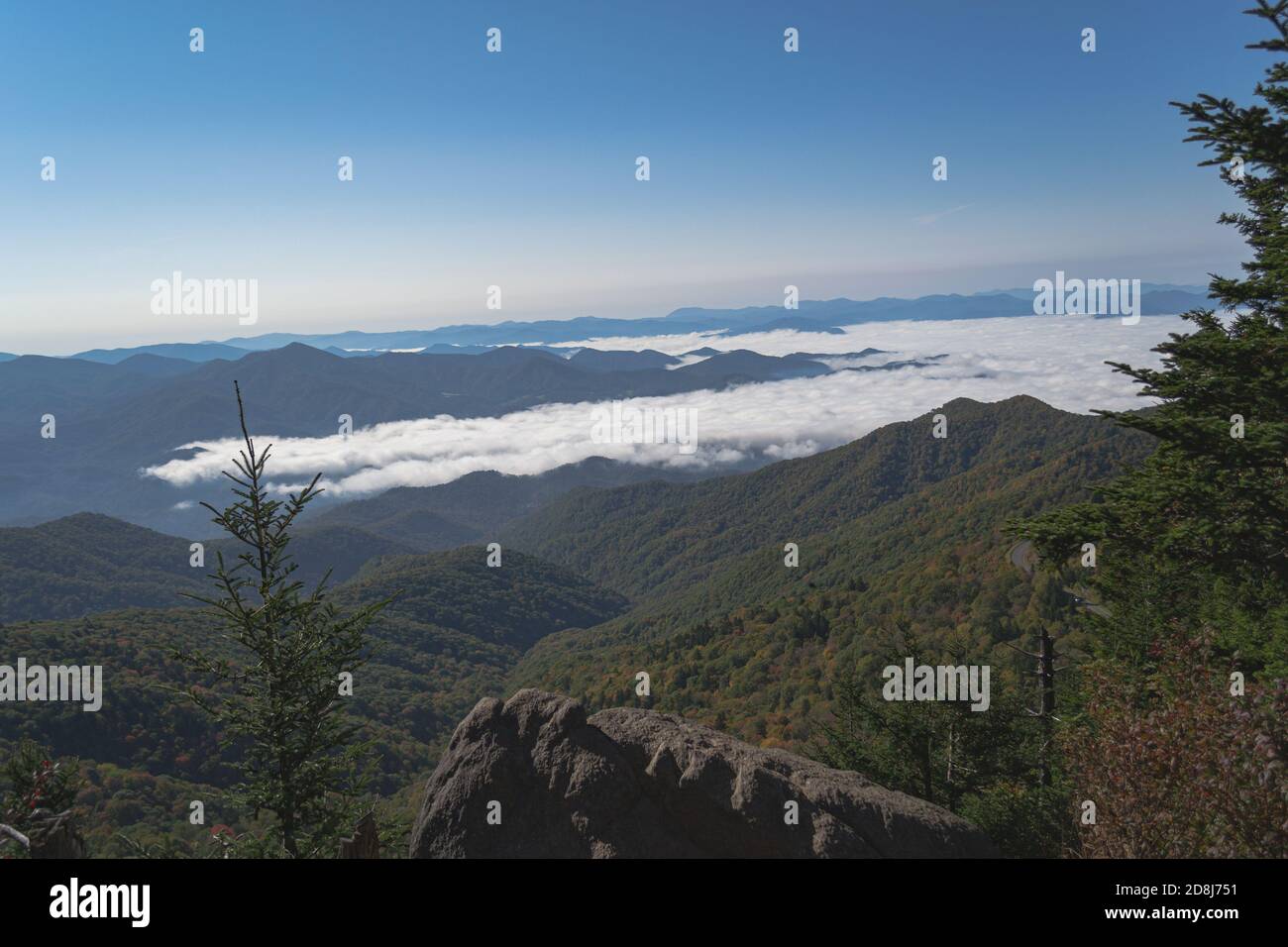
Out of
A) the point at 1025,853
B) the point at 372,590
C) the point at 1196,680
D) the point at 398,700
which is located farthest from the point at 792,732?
the point at 372,590

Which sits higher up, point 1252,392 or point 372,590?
point 1252,392

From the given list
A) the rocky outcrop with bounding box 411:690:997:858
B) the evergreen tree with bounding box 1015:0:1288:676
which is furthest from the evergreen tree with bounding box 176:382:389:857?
the evergreen tree with bounding box 1015:0:1288:676

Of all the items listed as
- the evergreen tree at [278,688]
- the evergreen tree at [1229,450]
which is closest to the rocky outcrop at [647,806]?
the evergreen tree at [278,688]

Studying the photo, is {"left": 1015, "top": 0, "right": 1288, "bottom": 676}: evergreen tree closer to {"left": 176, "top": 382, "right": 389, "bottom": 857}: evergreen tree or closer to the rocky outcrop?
the rocky outcrop

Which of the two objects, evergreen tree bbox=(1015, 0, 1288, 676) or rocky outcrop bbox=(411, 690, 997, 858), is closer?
rocky outcrop bbox=(411, 690, 997, 858)

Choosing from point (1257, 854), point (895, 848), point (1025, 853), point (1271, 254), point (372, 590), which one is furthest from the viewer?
point (372, 590)

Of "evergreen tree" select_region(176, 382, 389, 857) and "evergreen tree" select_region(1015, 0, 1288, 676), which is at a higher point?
"evergreen tree" select_region(1015, 0, 1288, 676)

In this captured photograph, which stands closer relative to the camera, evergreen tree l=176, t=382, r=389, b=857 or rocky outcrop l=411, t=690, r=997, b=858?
rocky outcrop l=411, t=690, r=997, b=858

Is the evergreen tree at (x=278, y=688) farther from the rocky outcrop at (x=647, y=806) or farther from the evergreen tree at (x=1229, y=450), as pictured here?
the evergreen tree at (x=1229, y=450)
